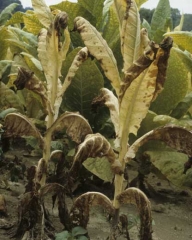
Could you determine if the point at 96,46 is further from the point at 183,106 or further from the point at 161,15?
the point at 161,15

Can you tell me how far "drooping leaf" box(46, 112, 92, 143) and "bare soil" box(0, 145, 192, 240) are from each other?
0.42 meters

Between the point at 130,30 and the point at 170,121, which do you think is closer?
the point at 130,30

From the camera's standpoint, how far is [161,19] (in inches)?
148

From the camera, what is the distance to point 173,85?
3.13 m

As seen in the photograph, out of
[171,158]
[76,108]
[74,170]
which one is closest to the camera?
[74,170]

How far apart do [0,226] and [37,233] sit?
0.24m

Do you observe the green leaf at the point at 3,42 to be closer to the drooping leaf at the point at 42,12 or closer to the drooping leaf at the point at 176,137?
the drooping leaf at the point at 42,12

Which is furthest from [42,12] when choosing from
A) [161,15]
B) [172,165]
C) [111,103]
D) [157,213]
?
[161,15]

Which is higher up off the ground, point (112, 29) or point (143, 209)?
point (112, 29)

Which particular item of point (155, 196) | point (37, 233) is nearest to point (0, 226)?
point (37, 233)

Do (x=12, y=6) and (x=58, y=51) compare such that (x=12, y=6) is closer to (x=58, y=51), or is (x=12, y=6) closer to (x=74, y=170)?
(x=58, y=51)

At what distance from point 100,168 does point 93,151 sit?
861mm

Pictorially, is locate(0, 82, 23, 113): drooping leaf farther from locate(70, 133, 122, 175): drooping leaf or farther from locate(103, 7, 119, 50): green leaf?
locate(70, 133, 122, 175): drooping leaf

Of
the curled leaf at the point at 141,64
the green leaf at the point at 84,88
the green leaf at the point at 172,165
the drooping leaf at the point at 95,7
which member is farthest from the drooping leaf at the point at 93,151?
the drooping leaf at the point at 95,7
